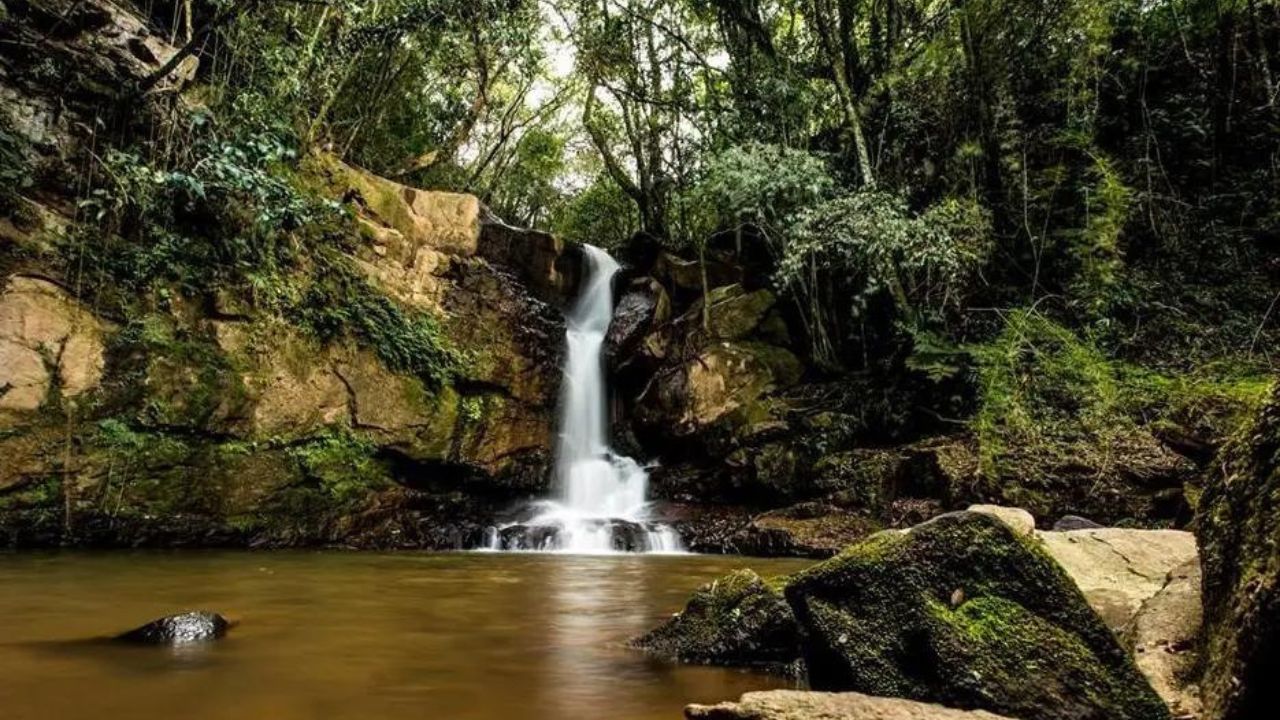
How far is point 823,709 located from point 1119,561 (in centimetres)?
255

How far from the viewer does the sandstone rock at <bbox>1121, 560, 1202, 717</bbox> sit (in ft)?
8.15

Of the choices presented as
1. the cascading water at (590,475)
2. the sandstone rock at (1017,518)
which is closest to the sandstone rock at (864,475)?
the cascading water at (590,475)

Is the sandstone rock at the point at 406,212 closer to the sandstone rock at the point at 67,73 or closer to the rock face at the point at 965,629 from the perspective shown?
the sandstone rock at the point at 67,73

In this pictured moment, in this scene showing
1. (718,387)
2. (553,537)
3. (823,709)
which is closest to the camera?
(823,709)

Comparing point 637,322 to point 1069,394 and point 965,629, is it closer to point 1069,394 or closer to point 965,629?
point 1069,394

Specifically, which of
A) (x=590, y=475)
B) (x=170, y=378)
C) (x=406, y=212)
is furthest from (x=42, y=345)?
(x=590, y=475)

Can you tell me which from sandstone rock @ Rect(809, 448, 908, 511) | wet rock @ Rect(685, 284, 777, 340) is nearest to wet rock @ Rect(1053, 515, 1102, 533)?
sandstone rock @ Rect(809, 448, 908, 511)

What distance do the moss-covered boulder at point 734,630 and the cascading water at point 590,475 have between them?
6.48 meters

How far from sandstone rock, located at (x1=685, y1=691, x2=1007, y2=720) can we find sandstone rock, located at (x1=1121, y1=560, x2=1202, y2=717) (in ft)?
2.38

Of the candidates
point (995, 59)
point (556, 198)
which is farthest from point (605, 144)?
point (995, 59)

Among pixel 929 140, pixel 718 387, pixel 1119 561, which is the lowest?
pixel 1119 561

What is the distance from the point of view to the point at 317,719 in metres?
2.64

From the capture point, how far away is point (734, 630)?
366 cm

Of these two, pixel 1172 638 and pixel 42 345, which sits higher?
pixel 42 345
